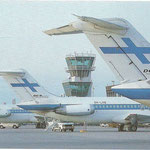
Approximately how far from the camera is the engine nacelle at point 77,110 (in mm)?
38441

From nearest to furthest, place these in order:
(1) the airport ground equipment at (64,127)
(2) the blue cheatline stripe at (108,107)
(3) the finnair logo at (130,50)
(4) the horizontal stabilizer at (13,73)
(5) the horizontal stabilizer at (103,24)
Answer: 1. (5) the horizontal stabilizer at (103,24)
2. (3) the finnair logo at (130,50)
3. (1) the airport ground equipment at (64,127)
4. (2) the blue cheatline stripe at (108,107)
5. (4) the horizontal stabilizer at (13,73)

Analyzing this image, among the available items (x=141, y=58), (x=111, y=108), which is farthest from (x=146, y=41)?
(x=111, y=108)

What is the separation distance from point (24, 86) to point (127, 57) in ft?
81.1

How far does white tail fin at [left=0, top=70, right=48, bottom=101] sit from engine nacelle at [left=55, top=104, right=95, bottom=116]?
311cm

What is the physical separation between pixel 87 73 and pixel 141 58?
212 feet

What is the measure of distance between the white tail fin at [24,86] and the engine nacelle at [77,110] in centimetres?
311

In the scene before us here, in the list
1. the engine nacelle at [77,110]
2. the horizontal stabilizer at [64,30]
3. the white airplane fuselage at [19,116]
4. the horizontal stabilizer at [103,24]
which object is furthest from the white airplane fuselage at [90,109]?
the horizontal stabilizer at [64,30]

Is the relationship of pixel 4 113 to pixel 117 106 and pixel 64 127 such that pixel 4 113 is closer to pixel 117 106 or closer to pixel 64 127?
pixel 64 127

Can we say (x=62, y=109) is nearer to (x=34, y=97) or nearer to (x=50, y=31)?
(x=34, y=97)

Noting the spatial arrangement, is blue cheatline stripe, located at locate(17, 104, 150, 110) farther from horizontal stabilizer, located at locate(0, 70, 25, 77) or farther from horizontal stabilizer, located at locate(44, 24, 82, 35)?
horizontal stabilizer, located at locate(44, 24, 82, 35)

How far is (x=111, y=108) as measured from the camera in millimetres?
38969

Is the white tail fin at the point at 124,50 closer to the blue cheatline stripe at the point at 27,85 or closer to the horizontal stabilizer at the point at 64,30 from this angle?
the horizontal stabilizer at the point at 64,30

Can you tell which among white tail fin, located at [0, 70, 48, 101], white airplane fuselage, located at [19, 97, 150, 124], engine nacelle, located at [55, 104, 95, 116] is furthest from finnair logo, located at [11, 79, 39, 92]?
engine nacelle, located at [55, 104, 95, 116]

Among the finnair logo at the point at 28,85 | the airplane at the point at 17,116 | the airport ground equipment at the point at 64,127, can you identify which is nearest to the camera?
the airport ground equipment at the point at 64,127
